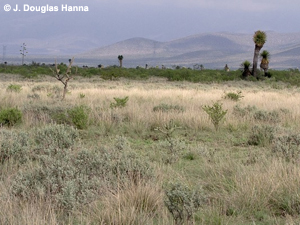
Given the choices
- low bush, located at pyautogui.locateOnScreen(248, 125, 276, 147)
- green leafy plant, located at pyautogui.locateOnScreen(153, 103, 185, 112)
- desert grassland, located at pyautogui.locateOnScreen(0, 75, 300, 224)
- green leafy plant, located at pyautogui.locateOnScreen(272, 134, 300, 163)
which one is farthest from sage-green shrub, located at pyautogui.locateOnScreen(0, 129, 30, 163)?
green leafy plant, located at pyautogui.locateOnScreen(153, 103, 185, 112)

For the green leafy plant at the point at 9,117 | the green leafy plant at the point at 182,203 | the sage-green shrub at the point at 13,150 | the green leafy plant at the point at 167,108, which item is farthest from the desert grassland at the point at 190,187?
the green leafy plant at the point at 167,108

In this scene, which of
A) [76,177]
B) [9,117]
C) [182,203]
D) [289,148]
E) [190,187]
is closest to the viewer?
[182,203]

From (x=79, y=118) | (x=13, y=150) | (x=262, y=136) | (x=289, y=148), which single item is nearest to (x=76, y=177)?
(x=13, y=150)

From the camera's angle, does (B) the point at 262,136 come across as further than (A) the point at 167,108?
No

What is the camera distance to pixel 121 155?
20.4ft

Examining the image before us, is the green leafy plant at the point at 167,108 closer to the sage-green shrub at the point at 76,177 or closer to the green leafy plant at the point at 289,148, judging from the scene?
the green leafy plant at the point at 289,148

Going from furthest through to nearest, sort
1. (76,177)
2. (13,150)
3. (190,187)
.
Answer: (13,150) → (76,177) → (190,187)

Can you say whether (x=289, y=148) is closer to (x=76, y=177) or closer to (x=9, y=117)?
(x=76, y=177)

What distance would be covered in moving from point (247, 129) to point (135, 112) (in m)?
3.34

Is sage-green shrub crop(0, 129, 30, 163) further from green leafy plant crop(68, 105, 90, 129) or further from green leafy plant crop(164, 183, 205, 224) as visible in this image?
green leafy plant crop(164, 183, 205, 224)

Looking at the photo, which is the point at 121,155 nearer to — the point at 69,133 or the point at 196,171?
the point at 196,171

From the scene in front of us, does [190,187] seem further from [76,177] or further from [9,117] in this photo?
[9,117]

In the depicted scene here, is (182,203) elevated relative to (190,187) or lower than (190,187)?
elevated

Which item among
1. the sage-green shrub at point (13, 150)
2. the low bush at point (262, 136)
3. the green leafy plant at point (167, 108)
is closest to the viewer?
the sage-green shrub at point (13, 150)
